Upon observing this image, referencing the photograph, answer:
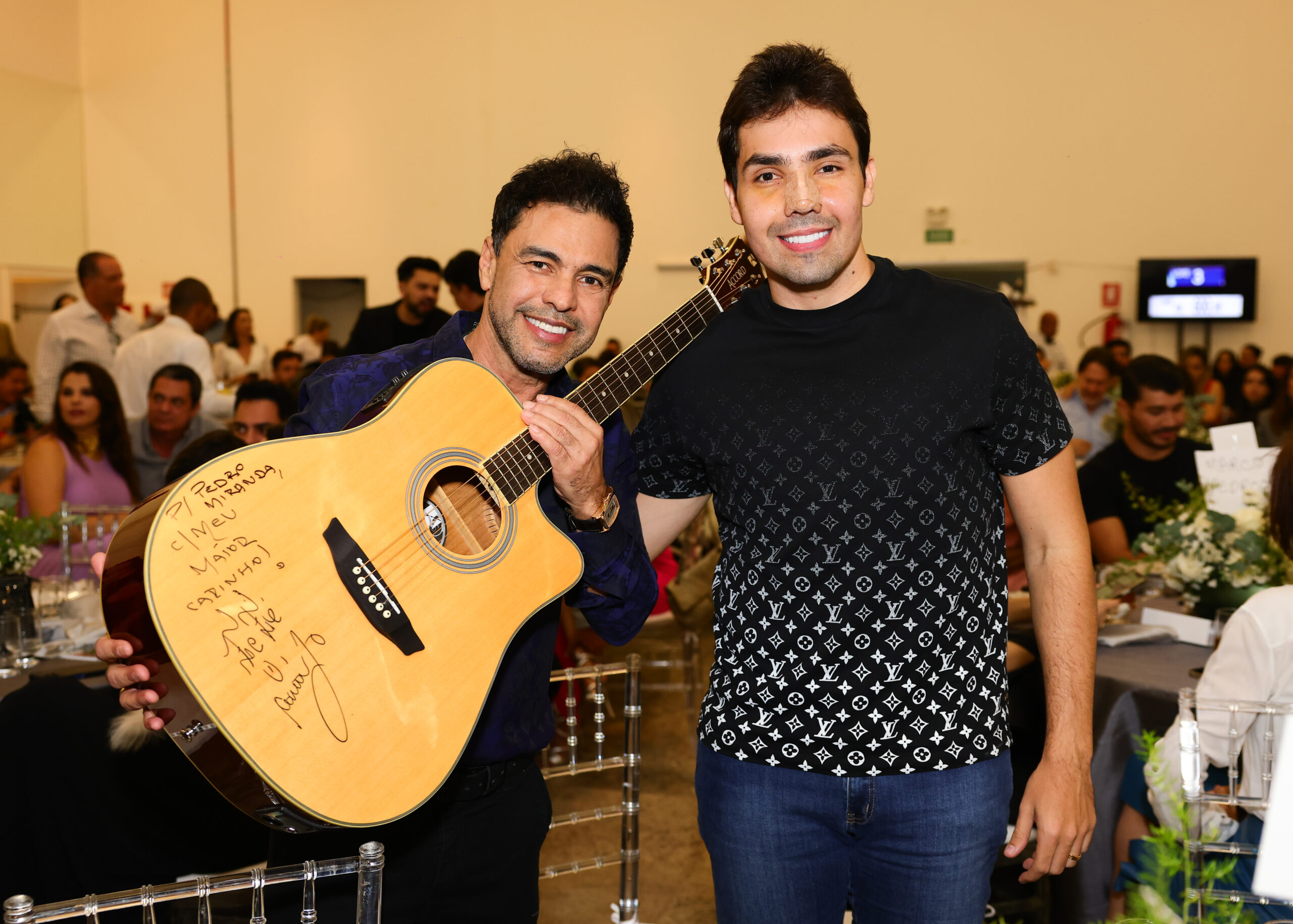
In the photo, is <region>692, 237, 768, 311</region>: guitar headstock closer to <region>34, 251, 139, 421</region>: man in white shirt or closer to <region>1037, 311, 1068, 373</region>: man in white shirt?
<region>34, 251, 139, 421</region>: man in white shirt

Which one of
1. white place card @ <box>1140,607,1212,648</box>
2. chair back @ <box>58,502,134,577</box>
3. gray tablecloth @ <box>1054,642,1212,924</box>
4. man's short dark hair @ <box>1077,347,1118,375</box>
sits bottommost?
gray tablecloth @ <box>1054,642,1212,924</box>

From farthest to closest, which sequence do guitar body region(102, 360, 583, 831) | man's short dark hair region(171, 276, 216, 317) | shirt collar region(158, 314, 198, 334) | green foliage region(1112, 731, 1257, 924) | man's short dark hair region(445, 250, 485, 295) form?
man's short dark hair region(171, 276, 216, 317) → shirt collar region(158, 314, 198, 334) → man's short dark hair region(445, 250, 485, 295) → guitar body region(102, 360, 583, 831) → green foliage region(1112, 731, 1257, 924)

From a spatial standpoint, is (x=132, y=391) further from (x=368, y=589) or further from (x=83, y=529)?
(x=368, y=589)

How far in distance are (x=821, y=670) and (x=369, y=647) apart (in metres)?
0.60

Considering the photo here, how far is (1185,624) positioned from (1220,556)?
0.21m

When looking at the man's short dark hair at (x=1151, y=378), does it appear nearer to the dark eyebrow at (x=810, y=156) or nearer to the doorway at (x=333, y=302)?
the dark eyebrow at (x=810, y=156)

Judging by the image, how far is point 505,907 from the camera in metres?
1.61

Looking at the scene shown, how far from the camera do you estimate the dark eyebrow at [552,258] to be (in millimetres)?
1606

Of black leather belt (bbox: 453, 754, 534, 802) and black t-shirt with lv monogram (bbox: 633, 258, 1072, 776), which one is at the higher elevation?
black t-shirt with lv monogram (bbox: 633, 258, 1072, 776)

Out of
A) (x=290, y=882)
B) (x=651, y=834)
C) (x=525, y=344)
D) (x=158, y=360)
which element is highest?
(x=158, y=360)

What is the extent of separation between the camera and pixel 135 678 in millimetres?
1230

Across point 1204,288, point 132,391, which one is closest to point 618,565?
point 132,391

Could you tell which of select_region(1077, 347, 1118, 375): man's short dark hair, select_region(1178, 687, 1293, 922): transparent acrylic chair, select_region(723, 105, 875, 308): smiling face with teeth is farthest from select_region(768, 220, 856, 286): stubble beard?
select_region(1077, 347, 1118, 375): man's short dark hair

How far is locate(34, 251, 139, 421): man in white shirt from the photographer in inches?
253
